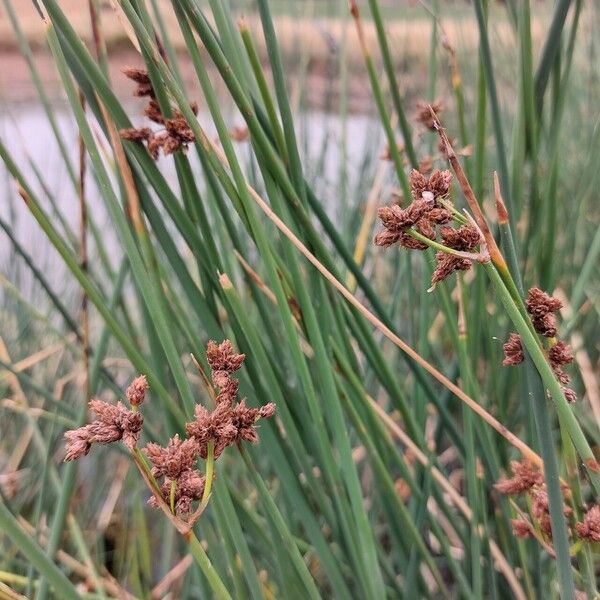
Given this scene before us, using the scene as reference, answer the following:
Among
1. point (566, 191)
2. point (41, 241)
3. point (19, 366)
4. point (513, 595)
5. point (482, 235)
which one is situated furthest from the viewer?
point (41, 241)

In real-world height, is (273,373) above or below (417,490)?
above

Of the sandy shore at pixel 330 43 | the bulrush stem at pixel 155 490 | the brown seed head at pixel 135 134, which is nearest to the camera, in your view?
the bulrush stem at pixel 155 490

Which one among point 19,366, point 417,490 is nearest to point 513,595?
point 417,490

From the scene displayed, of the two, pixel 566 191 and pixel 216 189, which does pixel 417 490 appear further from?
pixel 566 191

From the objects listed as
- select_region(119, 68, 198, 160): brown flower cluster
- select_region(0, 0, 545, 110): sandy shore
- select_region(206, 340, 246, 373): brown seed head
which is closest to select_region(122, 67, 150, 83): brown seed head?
select_region(119, 68, 198, 160): brown flower cluster

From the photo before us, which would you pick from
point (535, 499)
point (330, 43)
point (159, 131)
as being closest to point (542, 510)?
point (535, 499)

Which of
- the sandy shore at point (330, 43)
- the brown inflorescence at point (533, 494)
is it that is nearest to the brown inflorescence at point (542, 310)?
the brown inflorescence at point (533, 494)

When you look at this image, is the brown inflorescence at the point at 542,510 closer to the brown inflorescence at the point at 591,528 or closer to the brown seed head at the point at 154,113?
the brown inflorescence at the point at 591,528

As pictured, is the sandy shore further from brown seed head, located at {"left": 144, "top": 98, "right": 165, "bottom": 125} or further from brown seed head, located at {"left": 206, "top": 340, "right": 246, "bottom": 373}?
brown seed head, located at {"left": 206, "top": 340, "right": 246, "bottom": 373}
